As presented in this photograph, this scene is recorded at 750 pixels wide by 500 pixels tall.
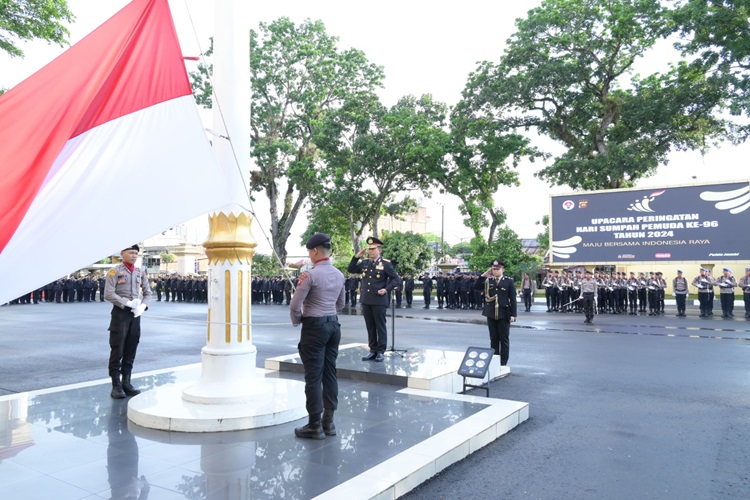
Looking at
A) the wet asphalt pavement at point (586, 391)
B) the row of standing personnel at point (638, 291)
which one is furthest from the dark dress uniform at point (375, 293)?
the row of standing personnel at point (638, 291)

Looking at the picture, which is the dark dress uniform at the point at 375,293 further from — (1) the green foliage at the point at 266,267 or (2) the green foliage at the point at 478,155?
(1) the green foliage at the point at 266,267

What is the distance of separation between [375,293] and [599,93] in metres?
24.2

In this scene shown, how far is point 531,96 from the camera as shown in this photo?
28.3 m

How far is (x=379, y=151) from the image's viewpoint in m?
28.3

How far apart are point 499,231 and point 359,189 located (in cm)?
849

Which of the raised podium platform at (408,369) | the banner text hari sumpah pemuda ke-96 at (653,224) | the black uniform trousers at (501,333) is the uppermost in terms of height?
the banner text hari sumpah pemuda ke-96 at (653,224)

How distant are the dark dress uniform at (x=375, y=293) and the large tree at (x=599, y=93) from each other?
2084cm

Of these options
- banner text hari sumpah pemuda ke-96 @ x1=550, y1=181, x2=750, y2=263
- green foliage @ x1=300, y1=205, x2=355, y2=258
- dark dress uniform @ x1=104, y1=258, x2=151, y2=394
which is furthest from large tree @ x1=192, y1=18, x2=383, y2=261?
dark dress uniform @ x1=104, y1=258, x2=151, y2=394

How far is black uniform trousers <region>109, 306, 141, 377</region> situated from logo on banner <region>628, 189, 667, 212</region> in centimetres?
2046

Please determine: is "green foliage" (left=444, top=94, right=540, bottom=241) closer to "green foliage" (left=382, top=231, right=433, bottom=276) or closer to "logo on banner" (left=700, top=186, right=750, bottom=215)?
"green foliage" (left=382, top=231, right=433, bottom=276)

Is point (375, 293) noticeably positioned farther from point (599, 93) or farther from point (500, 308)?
point (599, 93)

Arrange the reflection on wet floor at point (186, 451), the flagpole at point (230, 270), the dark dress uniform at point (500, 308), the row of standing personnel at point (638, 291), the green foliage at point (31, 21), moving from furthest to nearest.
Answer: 1. the row of standing personnel at point (638, 291)
2. the green foliage at point (31, 21)
3. the dark dress uniform at point (500, 308)
4. the flagpole at point (230, 270)
5. the reflection on wet floor at point (186, 451)

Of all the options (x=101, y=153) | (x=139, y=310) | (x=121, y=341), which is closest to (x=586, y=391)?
(x=139, y=310)

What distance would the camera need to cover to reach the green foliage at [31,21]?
47.5 feet
